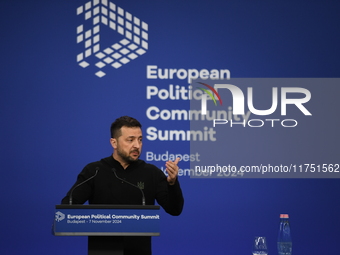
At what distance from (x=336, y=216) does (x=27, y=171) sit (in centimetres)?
321

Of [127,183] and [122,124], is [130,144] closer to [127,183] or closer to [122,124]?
[122,124]

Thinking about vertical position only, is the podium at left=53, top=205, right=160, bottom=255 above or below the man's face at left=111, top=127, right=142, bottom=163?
below

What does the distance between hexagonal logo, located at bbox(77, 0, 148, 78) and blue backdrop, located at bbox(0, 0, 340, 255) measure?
22 millimetres

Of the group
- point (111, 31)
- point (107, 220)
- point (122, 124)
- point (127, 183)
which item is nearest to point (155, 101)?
point (111, 31)

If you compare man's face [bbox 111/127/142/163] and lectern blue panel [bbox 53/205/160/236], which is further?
man's face [bbox 111/127/142/163]

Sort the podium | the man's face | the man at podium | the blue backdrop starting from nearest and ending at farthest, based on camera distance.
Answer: the podium < the man at podium < the man's face < the blue backdrop

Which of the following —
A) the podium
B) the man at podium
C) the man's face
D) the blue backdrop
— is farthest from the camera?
the blue backdrop

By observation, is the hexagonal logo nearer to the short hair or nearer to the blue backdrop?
the blue backdrop

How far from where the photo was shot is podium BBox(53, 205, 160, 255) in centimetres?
273

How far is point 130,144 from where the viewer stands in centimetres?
340

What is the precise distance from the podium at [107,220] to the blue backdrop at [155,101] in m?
2.64

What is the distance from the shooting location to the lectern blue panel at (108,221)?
8.95 ft

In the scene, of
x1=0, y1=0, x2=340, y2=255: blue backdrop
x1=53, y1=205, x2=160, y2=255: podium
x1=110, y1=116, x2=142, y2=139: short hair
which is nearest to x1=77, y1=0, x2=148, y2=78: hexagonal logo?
x1=0, y1=0, x2=340, y2=255: blue backdrop

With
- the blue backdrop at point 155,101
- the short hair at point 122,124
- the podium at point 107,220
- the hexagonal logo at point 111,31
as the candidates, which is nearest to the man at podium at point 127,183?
the short hair at point 122,124
